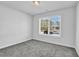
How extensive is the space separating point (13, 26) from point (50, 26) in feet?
8.05

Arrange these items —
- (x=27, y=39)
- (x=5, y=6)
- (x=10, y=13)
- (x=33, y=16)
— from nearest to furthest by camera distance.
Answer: (x=5, y=6), (x=10, y=13), (x=27, y=39), (x=33, y=16)

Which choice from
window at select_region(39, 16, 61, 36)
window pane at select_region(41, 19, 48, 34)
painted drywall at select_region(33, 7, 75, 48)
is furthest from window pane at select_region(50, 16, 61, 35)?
window pane at select_region(41, 19, 48, 34)

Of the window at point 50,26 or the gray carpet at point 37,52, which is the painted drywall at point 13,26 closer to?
the gray carpet at point 37,52

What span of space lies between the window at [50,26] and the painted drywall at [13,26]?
1.10 meters

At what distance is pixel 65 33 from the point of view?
4.10 meters

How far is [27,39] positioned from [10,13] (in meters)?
2.37

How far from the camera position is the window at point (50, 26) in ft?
15.1

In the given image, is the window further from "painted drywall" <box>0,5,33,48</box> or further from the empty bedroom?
"painted drywall" <box>0,5,33,48</box>

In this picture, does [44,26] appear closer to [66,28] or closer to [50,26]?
[50,26]

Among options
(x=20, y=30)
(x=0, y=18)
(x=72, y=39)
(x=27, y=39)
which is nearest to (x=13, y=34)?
(x=20, y=30)

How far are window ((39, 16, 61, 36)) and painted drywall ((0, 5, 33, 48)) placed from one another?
3.60 ft

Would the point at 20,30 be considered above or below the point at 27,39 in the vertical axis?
above

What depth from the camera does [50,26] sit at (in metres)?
5.02

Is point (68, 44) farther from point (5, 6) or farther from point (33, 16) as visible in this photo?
point (5, 6)
